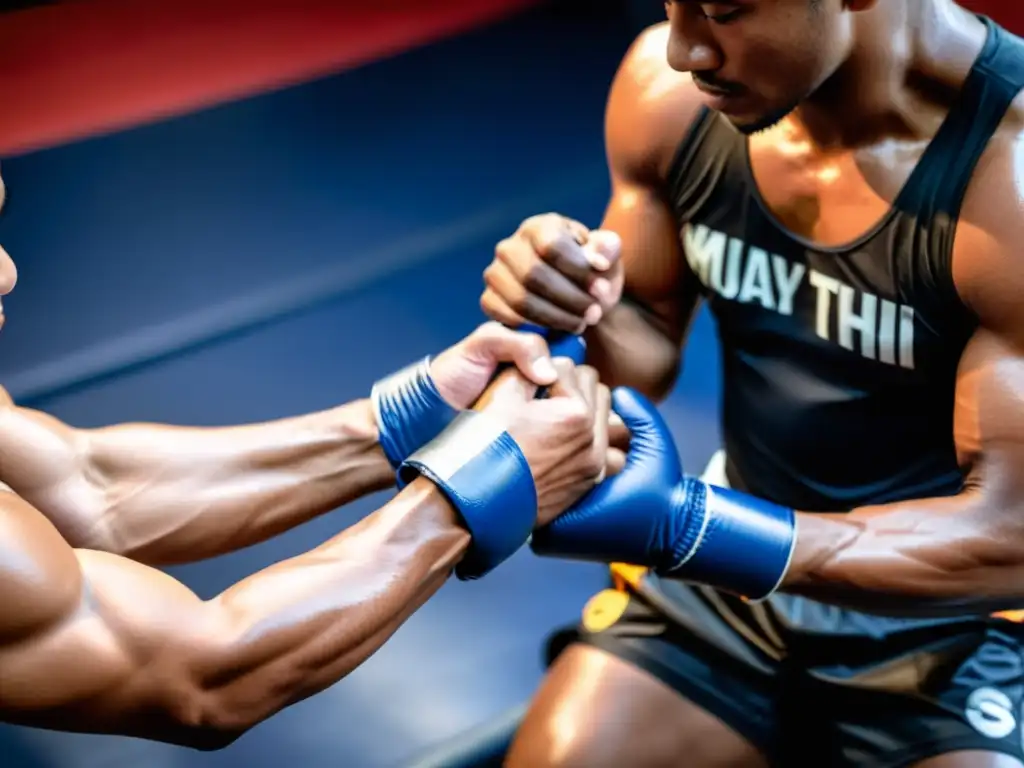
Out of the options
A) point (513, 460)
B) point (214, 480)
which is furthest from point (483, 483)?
point (214, 480)

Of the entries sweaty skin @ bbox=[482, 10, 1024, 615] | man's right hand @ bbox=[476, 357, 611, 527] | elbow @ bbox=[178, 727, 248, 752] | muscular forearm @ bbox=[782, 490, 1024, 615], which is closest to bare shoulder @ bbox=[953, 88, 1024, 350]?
sweaty skin @ bbox=[482, 10, 1024, 615]

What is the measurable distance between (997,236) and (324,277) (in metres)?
1.85

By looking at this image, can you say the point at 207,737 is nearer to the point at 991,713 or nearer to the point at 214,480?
the point at 214,480

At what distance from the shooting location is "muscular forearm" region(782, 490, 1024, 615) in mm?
1233

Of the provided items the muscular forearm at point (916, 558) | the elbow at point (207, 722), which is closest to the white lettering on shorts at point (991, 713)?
the muscular forearm at point (916, 558)

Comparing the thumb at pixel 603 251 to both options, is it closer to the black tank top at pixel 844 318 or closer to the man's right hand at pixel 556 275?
the man's right hand at pixel 556 275

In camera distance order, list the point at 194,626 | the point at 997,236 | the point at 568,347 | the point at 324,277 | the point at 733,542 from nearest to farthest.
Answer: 1. the point at 194,626
2. the point at 997,236
3. the point at 733,542
4. the point at 568,347
5. the point at 324,277

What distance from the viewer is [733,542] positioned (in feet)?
4.21

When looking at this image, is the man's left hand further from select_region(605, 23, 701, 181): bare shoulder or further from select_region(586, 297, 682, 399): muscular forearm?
select_region(605, 23, 701, 181): bare shoulder

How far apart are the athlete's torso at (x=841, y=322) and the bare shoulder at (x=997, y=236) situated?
0.04ft

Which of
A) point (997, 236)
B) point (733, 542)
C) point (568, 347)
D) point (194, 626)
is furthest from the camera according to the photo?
point (568, 347)

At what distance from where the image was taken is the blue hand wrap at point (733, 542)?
128 cm

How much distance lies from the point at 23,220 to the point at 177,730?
2.22 m

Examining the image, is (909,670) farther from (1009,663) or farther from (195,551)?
(195,551)
